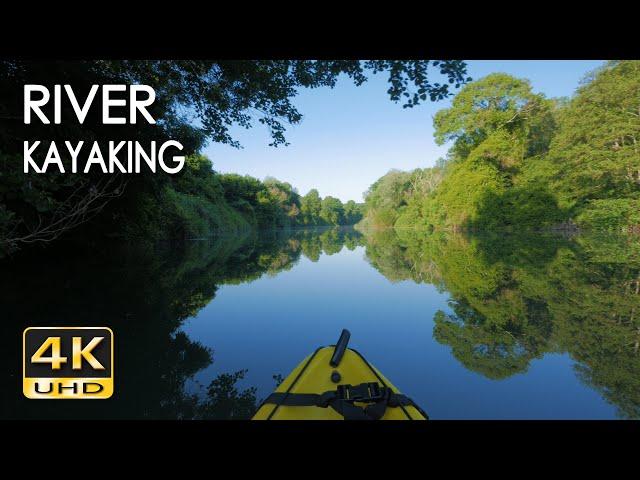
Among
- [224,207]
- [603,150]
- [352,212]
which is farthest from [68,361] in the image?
[352,212]

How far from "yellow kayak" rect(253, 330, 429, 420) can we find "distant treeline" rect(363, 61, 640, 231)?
62.8ft

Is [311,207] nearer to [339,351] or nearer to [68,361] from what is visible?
[339,351]

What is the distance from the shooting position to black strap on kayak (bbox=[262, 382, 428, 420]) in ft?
4.80

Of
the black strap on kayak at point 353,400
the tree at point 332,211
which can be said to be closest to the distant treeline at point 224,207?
the tree at point 332,211

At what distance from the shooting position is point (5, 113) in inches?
131

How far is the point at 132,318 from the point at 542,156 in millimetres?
24421

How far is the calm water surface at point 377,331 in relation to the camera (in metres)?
2.06

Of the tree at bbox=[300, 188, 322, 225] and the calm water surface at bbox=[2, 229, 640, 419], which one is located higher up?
the tree at bbox=[300, 188, 322, 225]

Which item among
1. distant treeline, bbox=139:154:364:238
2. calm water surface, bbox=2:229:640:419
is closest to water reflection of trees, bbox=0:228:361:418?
calm water surface, bbox=2:229:640:419

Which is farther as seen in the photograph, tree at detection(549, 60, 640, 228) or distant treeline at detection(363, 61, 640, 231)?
distant treeline at detection(363, 61, 640, 231)

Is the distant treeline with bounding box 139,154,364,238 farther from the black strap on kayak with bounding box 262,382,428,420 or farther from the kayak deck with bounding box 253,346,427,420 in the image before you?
the black strap on kayak with bounding box 262,382,428,420
